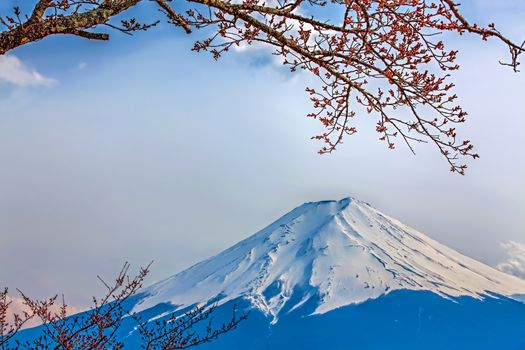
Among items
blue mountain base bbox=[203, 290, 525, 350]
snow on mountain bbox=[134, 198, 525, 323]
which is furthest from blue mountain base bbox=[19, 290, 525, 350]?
snow on mountain bbox=[134, 198, 525, 323]

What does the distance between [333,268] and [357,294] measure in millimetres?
2749

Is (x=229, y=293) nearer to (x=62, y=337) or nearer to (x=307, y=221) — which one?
(x=307, y=221)

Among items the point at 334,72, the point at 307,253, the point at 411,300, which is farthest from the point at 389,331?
the point at 334,72

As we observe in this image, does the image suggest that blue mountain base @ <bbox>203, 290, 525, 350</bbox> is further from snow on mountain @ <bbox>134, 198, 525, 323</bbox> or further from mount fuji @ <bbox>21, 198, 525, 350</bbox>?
snow on mountain @ <bbox>134, 198, 525, 323</bbox>

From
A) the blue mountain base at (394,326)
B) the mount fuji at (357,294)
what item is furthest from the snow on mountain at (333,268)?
the blue mountain base at (394,326)

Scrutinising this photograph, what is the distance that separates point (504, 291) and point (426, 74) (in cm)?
4353

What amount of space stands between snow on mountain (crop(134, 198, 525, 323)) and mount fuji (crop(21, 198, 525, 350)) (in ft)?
0.23

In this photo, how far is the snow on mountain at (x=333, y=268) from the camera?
41719 millimetres

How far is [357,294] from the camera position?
41438mm

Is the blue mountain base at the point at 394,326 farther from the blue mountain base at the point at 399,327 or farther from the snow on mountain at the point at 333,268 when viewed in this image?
the snow on mountain at the point at 333,268

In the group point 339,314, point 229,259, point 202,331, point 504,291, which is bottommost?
point 504,291

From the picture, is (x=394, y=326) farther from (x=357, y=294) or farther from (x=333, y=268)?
(x=333, y=268)

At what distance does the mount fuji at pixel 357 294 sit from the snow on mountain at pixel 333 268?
7 centimetres

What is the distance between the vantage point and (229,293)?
4153cm
